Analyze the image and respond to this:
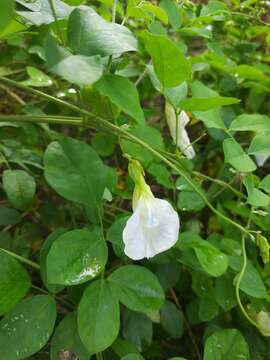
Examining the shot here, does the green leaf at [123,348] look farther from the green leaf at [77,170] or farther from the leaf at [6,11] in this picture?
the leaf at [6,11]

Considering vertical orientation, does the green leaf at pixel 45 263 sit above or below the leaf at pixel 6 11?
below

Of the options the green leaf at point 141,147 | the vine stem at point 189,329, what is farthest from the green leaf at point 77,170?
the vine stem at point 189,329

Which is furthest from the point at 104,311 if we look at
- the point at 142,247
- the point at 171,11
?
the point at 171,11

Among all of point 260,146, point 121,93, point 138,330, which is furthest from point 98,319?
point 260,146

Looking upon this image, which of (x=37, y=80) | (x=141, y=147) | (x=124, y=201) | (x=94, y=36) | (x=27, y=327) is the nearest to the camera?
(x=94, y=36)

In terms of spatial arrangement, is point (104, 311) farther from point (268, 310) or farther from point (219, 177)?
point (219, 177)

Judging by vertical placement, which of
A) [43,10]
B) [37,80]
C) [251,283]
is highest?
[43,10]

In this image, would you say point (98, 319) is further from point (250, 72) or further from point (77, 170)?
point (250, 72)
